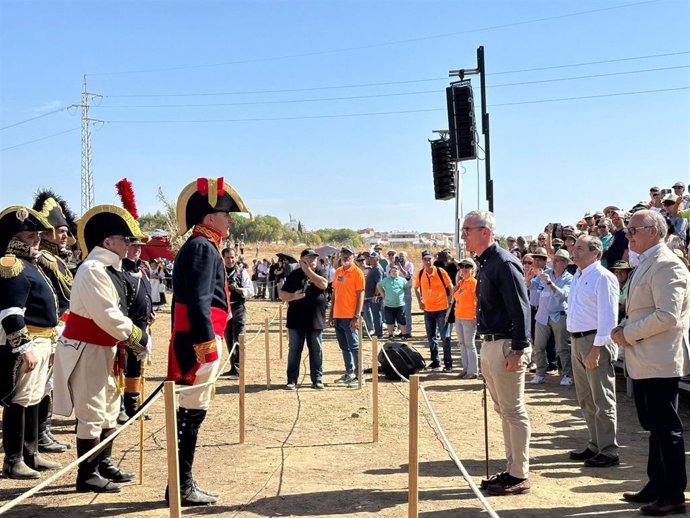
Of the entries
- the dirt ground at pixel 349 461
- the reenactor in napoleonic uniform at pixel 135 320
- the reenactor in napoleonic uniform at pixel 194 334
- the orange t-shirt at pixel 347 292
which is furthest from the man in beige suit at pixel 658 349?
the orange t-shirt at pixel 347 292

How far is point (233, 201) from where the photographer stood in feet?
19.8

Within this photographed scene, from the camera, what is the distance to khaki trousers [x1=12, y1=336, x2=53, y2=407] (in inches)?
249

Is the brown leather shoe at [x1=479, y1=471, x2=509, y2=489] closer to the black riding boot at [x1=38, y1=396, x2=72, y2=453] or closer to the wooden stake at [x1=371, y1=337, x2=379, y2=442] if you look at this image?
the wooden stake at [x1=371, y1=337, x2=379, y2=442]

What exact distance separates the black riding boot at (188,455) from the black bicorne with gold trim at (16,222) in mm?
2337

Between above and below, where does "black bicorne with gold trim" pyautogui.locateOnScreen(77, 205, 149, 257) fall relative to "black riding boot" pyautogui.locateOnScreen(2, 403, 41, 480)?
above

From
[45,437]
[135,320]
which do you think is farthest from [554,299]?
[45,437]

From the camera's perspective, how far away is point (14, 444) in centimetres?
633

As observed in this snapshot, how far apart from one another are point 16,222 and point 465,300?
24.5ft

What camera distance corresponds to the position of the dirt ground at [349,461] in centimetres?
562

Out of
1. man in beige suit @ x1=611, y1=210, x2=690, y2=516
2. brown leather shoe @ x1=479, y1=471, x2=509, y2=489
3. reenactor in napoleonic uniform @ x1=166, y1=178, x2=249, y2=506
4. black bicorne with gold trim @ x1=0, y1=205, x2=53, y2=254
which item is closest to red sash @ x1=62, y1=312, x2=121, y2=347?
reenactor in napoleonic uniform @ x1=166, y1=178, x2=249, y2=506

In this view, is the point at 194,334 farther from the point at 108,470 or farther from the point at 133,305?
the point at 133,305

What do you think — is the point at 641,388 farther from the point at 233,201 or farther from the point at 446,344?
the point at 446,344

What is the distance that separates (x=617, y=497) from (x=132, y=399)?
5.08m

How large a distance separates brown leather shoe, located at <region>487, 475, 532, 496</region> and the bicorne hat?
3180 mm
